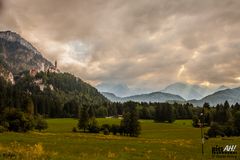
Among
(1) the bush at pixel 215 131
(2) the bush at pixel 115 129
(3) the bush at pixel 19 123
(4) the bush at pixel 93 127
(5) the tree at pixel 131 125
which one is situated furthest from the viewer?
(4) the bush at pixel 93 127

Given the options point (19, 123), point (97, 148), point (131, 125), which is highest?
point (19, 123)

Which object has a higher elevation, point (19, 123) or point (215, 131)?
point (19, 123)

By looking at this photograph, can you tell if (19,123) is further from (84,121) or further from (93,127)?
(84,121)

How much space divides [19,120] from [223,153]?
78.4 metres

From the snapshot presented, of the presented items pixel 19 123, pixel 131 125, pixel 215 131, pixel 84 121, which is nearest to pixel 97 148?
pixel 19 123

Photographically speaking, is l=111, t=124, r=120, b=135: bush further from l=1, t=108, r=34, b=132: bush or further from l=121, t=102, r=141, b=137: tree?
l=1, t=108, r=34, b=132: bush

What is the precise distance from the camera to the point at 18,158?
26531 millimetres

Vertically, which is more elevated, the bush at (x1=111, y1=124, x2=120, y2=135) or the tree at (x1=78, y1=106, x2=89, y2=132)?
the tree at (x1=78, y1=106, x2=89, y2=132)

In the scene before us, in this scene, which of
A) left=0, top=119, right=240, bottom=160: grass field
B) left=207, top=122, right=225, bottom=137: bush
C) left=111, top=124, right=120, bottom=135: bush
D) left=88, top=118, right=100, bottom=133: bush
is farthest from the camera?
left=88, top=118, right=100, bottom=133: bush

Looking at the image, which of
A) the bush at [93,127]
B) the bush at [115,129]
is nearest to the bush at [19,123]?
the bush at [93,127]

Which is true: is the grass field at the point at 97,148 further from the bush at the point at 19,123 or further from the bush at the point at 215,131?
the bush at the point at 215,131

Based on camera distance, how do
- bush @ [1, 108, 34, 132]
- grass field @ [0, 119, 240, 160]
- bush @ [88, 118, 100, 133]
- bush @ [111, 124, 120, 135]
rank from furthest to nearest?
bush @ [88, 118, 100, 133], bush @ [111, 124, 120, 135], bush @ [1, 108, 34, 132], grass field @ [0, 119, 240, 160]

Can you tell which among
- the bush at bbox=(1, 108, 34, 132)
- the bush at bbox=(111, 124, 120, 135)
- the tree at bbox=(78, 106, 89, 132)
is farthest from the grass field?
the tree at bbox=(78, 106, 89, 132)

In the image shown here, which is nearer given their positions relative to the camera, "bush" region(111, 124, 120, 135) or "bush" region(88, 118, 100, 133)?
"bush" region(111, 124, 120, 135)
